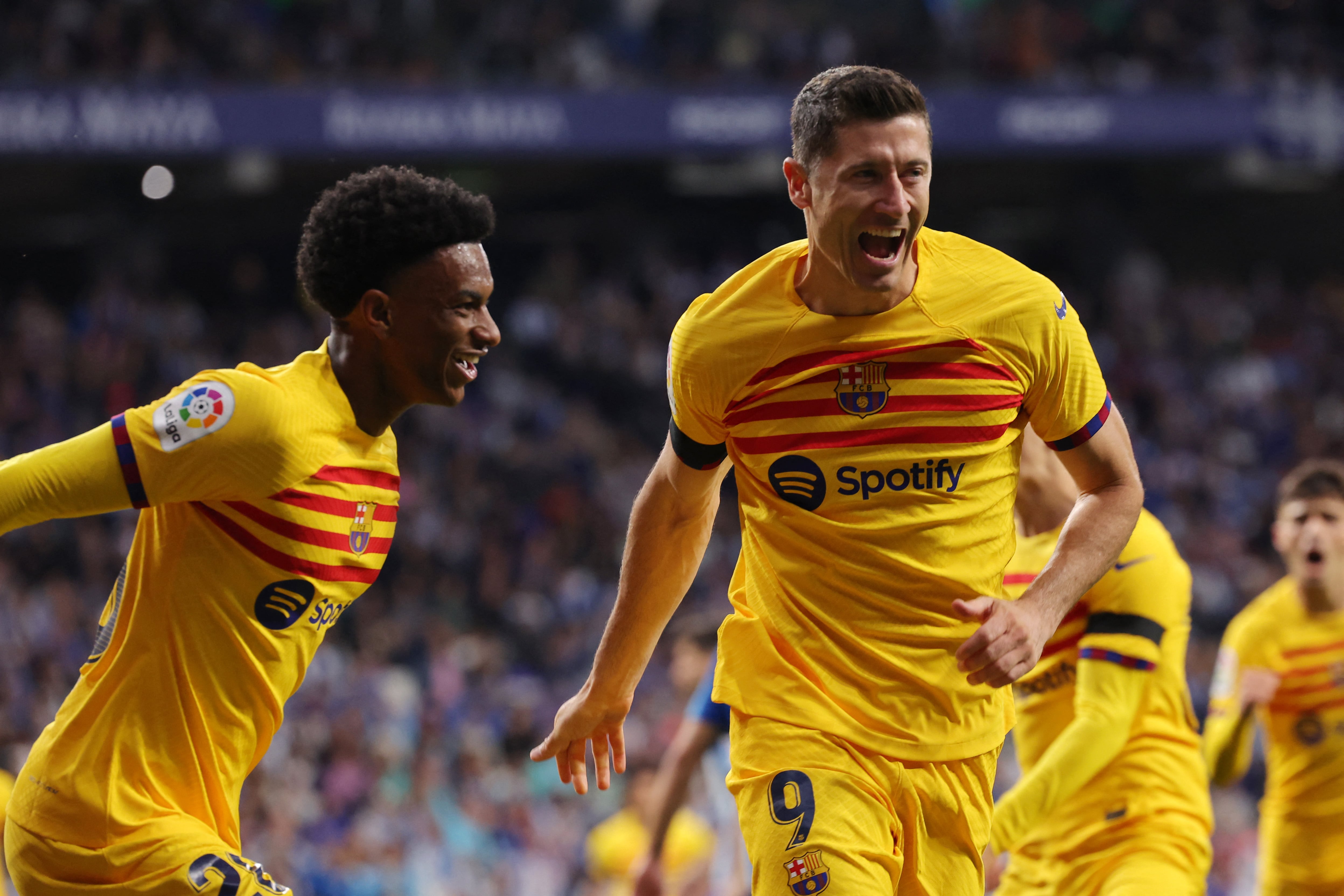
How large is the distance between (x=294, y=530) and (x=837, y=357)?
1275 millimetres

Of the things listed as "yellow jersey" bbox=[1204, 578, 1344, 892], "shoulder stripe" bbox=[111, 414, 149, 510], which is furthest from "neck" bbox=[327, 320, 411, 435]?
"yellow jersey" bbox=[1204, 578, 1344, 892]

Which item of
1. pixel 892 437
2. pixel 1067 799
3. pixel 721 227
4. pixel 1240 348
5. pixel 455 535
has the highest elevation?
pixel 721 227

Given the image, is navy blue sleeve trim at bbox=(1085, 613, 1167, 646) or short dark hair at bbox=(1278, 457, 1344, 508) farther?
short dark hair at bbox=(1278, 457, 1344, 508)

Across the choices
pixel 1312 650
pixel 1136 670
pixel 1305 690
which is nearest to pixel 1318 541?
pixel 1312 650

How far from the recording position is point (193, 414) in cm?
313

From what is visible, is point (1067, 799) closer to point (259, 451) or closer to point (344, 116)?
point (259, 451)

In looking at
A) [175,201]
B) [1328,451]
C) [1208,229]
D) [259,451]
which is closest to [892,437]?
[259,451]

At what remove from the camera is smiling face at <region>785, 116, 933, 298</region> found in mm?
3109

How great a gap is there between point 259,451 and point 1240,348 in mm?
18861

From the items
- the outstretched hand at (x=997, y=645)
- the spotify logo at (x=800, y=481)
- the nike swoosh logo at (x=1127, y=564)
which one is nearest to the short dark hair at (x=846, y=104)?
the spotify logo at (x=800, y=481)

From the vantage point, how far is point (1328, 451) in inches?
704

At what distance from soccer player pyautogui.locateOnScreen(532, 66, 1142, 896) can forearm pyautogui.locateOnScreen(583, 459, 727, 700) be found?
30 centimetres

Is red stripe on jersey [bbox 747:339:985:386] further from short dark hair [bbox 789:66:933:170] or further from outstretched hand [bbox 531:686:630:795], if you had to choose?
outstretched hand [bbox 531:686:630:795]

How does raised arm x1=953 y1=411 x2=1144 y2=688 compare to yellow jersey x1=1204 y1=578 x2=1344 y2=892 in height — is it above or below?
above
